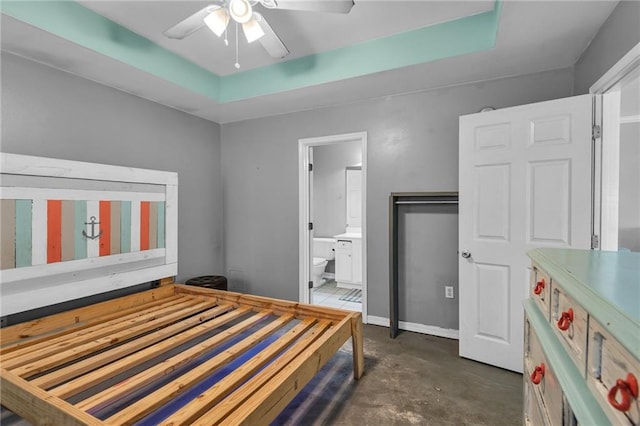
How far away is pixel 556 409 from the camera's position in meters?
0.87

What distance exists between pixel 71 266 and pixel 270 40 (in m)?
2.16

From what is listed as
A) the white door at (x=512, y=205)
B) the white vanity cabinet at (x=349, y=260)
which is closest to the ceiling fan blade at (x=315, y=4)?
the white door at (x=512, y=205)

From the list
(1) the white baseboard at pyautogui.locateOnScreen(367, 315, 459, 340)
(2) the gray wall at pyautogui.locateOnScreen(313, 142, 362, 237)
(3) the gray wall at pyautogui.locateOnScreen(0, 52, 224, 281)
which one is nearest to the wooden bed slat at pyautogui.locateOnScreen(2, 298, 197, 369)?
(3) the gray wall at pyautogui.locateOnScreen(0, 52, 224, 281)

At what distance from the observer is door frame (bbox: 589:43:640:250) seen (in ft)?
6.36

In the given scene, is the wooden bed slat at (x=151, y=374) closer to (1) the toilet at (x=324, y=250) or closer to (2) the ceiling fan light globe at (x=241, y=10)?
(2) the ceiling fan light globe at (x=241, y=10)

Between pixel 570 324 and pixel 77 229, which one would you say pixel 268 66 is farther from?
pixel 570 324

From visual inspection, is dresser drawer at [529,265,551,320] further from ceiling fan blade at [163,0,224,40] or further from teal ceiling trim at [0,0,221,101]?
teal ceiling trim at [0,0,221,101]

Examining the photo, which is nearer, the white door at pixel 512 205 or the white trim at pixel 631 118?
the white door at pixel 512 205

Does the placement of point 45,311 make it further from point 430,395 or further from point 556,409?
point 556,409

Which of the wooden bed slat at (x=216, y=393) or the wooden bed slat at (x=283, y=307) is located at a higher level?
the wooden bed slat at (x=283, y=307)

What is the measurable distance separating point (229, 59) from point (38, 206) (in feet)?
6.41

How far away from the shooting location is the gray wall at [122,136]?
2268mm

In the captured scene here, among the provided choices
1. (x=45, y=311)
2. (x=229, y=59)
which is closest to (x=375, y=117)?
(x=229, y=59)

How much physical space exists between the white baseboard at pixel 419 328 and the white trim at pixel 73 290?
2117mm
